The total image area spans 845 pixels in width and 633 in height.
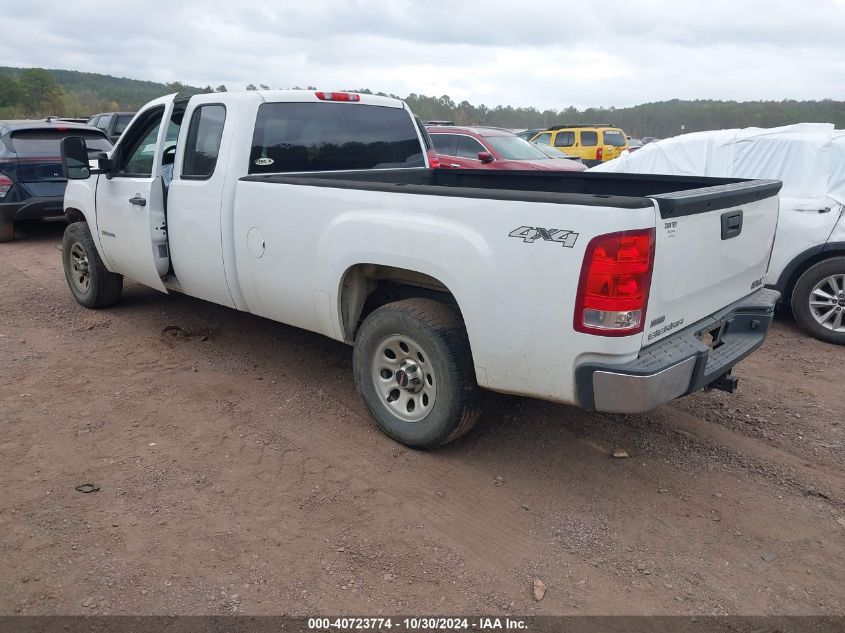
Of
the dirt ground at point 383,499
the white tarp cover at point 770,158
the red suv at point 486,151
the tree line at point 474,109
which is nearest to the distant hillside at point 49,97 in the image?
the tree line at point 474,109

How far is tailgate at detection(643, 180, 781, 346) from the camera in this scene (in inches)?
116

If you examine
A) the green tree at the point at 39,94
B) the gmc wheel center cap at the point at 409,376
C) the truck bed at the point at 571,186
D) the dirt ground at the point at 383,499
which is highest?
the green tree at the point at 39,94

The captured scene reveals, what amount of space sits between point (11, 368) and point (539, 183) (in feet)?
13.9

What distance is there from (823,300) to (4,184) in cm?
1041

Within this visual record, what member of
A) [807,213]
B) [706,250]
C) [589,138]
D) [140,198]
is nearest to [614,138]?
[589,138]

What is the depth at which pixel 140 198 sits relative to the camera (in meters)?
5.18

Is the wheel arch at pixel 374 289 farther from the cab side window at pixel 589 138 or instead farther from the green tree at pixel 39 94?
the green tree at pixel 39 94

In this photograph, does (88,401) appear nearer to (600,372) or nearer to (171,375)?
(171,375)

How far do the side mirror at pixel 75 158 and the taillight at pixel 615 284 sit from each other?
15.1 ft

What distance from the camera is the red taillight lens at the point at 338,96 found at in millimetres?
4957

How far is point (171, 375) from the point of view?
498 centimetres

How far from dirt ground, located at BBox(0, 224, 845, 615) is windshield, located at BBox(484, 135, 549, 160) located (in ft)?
25.5

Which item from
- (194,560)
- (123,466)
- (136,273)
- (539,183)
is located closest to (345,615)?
(194,560)

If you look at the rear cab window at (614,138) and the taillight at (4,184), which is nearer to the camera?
the taillight at (4,184)
